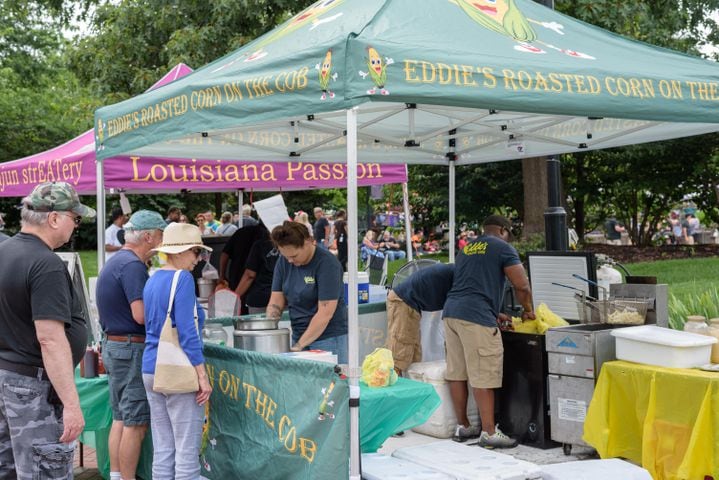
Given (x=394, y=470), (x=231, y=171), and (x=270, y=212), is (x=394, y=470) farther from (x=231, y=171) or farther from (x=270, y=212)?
(x=231, y=171)

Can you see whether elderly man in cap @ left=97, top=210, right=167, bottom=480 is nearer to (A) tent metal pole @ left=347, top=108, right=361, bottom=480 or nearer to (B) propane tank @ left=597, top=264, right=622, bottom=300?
(A) tent metal pole @ left=347, top=108, right=361, bottom=480

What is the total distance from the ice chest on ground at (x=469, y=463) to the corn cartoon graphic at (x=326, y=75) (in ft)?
6.52

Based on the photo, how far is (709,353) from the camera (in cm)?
529

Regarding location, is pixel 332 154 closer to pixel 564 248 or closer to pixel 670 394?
pixel 564 248

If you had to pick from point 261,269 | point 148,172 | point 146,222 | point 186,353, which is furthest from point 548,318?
point 148,172

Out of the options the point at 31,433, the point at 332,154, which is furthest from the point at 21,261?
the point at 332,154

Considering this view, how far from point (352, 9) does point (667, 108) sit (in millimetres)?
1983

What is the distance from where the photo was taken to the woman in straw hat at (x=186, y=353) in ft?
15.5

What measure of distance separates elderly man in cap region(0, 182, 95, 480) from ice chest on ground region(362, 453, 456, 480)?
1.50m

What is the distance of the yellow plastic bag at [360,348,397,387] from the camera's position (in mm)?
4785

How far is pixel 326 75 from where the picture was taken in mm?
4266

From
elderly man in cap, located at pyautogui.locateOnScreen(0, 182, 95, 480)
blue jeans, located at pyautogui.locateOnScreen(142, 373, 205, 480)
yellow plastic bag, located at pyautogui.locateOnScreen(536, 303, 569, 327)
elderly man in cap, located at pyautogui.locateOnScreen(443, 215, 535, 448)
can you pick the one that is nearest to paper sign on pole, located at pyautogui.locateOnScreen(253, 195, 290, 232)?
elderly man in cap, located at pyautogui.locateOnScreen(443, 215, 535, 448)

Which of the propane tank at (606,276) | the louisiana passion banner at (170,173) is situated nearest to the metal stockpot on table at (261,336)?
the propane tank at (606,276)

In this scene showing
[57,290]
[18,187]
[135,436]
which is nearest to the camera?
[57,290]
